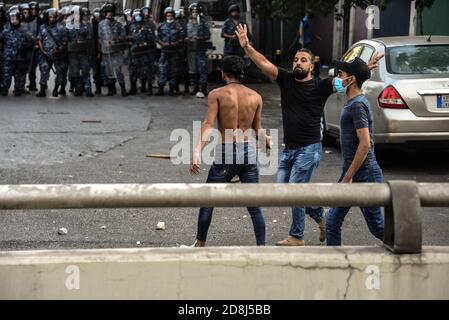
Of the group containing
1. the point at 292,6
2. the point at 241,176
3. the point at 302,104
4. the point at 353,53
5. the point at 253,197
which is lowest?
the point at 292,6

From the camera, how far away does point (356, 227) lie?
7.82 metres

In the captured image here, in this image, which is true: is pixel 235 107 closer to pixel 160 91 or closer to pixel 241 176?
pixel 241 176

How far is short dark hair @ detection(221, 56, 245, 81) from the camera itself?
638cm

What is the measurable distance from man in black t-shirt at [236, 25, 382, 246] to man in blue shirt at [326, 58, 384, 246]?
33 centimetres

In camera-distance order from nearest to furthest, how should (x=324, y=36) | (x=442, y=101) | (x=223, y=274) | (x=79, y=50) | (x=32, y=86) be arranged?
(x=223, y=274)
(x=442, y=101)
(x=79, y=50)
(x=32, y=86)
(x=324, y=36)

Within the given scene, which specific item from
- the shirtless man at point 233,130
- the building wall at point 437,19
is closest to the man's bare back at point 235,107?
the shirtless man at point 233,130

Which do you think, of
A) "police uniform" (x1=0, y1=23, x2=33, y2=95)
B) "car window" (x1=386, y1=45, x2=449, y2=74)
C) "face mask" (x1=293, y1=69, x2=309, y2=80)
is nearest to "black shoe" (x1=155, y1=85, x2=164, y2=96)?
"police uniform" (x1=0, y1=23, x2=33, y2=95)

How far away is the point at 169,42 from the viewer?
707 inches

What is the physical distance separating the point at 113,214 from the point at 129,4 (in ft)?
50.7

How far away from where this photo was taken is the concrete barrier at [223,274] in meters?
4.08

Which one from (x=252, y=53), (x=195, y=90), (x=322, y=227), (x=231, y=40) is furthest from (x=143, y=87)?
(x=252, y=53)

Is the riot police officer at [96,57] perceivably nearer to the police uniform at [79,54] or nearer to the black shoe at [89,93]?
the police uniform at [79,54]

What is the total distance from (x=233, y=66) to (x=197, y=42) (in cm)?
1170

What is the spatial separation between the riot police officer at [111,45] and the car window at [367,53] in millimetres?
7970
